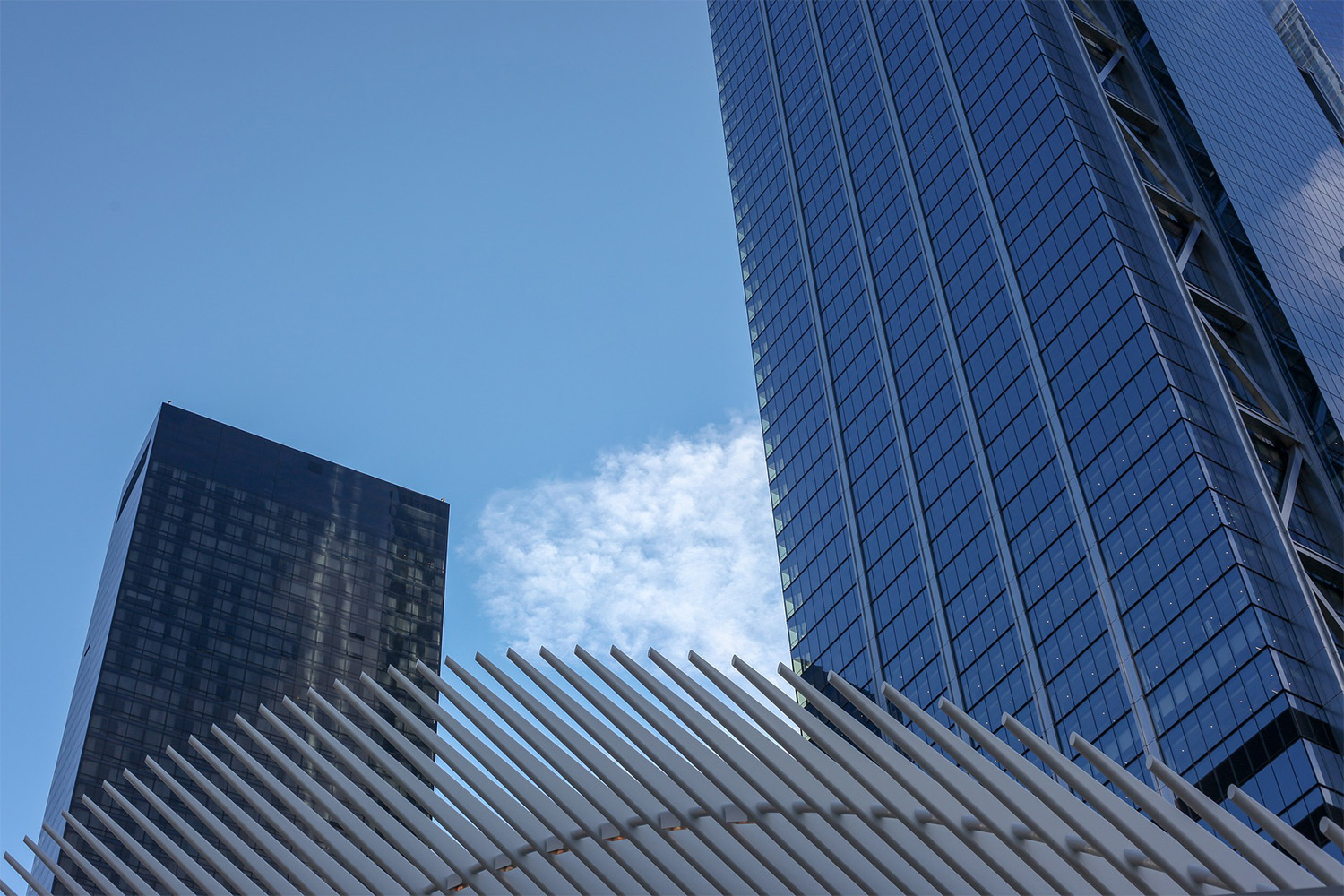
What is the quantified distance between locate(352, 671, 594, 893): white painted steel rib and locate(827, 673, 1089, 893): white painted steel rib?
506 cm

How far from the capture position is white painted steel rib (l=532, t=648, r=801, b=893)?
62.4ft

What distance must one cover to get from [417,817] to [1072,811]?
1149 centimetres

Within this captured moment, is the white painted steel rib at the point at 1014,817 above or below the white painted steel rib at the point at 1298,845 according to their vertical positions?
above

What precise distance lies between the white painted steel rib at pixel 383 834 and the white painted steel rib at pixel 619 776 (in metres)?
3.67

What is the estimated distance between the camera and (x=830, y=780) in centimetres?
1761

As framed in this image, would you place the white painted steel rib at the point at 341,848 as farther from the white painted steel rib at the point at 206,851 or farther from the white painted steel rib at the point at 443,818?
→ the white painted steel rib at the point at 206,851

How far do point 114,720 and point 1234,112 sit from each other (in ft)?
326

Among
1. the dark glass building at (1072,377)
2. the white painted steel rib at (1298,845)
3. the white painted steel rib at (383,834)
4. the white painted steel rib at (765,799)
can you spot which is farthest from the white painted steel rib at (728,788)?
the dark glass building at (1072,377)

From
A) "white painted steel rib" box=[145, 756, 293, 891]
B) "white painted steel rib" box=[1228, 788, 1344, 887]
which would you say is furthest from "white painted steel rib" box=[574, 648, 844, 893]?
"white painted steel rib" box=[145, 756, 293, 891]

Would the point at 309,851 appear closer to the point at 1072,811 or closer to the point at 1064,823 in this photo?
the point at 1064,823

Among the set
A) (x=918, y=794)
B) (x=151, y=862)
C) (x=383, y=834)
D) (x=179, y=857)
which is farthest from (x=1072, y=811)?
(x=151, y=862)

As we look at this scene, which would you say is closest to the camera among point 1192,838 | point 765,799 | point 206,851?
point 1192,838

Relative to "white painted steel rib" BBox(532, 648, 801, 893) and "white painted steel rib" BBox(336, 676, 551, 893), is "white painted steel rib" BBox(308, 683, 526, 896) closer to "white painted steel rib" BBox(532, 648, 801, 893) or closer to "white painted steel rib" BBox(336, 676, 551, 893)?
"white painted steel rib" BBox(336, 676, 551, 893)

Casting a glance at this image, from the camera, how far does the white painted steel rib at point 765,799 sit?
1800 centimetres
